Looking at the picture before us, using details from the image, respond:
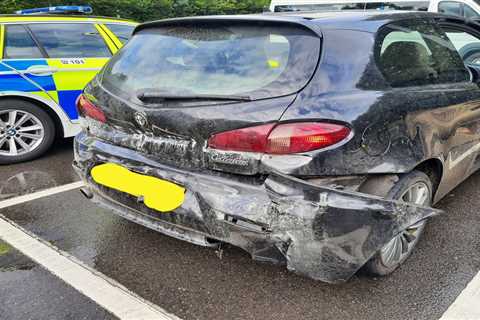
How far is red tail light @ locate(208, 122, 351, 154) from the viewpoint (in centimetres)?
198

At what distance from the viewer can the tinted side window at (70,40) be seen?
15.1 feet

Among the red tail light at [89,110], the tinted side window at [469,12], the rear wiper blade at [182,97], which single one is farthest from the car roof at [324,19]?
the tinted side window at [469,12]

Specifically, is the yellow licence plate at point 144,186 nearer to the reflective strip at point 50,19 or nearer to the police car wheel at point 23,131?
the police car wheel at point 23,131

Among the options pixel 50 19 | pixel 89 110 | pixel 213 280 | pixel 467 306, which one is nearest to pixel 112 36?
pixel 50 19

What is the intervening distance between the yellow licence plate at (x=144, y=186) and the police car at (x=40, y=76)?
2.41m

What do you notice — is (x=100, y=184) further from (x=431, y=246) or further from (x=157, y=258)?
(x=431, y=246)

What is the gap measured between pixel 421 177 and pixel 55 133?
3.93 metres

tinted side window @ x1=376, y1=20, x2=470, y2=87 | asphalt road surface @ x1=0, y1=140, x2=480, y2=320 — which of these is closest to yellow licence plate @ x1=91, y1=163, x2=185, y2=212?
asphalt road surface @ x1=0, y1=140, x2=480, y2=320

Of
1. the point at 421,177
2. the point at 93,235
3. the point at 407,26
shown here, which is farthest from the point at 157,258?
the point at 407,26

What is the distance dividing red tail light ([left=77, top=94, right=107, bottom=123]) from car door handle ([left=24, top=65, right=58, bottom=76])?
6.07 ft

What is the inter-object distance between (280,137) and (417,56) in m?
1.28

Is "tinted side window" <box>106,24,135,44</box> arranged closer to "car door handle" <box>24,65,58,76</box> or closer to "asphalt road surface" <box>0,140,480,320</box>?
"car door handle" <box>24,65,58,76</box>

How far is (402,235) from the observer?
2.53 metres

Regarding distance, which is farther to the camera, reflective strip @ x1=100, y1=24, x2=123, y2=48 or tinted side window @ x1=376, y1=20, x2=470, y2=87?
reflective strip @ x1=100, y1=24, x2=123, y2=48
